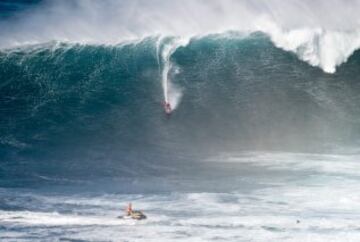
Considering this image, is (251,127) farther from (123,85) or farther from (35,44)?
(35,44)

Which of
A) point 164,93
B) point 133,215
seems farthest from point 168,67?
point 133,215

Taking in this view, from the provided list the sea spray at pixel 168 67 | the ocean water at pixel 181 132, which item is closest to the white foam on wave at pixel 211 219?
the ocean water at pixel 181 132

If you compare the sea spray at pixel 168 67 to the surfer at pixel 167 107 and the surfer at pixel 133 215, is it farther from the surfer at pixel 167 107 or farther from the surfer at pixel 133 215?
the surfer at pixel 133 215

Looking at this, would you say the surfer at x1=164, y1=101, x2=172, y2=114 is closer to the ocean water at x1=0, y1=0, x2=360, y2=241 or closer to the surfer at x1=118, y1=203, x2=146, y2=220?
the ocean water at x1=0, y1=0, x2=360, y2=241

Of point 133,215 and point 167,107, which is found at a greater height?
point 167,107

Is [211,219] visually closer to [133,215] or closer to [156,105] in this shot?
[133,215]

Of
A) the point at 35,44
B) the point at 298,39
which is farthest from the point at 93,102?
the point at 298,39
